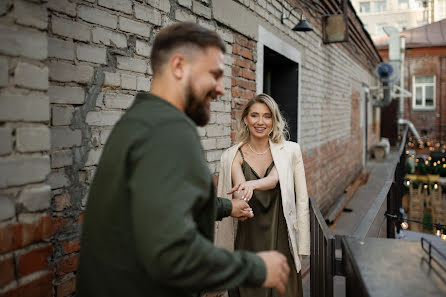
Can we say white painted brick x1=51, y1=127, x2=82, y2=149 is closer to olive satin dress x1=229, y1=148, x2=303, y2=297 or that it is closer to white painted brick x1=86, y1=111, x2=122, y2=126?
white painted brick x1=86, y1=111, x2=122, y2=126

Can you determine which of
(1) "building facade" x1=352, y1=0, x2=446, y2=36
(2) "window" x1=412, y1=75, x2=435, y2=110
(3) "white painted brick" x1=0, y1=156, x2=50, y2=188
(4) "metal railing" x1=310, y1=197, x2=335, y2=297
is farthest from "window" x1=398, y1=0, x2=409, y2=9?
(3) "white painted brick" x1=0, y1=156, x2=50, y2=188

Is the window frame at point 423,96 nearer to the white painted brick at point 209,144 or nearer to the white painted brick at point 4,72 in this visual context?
the white painted brick at point 209,144

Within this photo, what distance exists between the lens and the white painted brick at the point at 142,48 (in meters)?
2.32

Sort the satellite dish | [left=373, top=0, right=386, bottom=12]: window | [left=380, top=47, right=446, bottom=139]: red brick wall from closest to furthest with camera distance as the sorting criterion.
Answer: the satellite dish → [left=380, top=47, right=446, bottom=139]: red brick wall → [left=373, top=0, right=386, bottom=12]: window

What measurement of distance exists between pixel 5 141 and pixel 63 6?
2.50 ft

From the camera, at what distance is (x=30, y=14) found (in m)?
1.49

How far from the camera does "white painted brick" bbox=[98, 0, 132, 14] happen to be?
2.06 metres

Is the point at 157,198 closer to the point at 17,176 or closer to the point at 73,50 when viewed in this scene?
the point at 17,176

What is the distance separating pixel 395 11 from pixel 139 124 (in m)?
34.2

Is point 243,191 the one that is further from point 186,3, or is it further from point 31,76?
point 186,3

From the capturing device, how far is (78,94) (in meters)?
1.92

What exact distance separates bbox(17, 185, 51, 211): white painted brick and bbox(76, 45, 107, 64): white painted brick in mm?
729

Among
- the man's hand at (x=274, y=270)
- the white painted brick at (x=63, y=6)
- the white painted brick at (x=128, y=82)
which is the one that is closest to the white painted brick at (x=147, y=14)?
the white painted brick at (x=128, y=82)

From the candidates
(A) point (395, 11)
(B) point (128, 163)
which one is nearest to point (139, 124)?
(B) point (128, 163)
